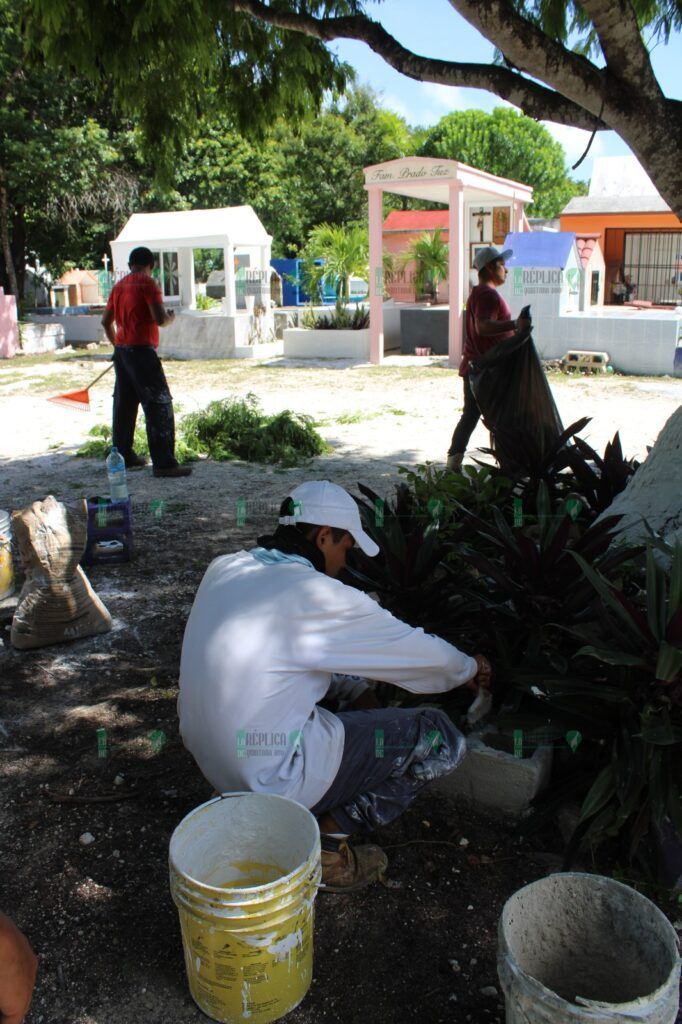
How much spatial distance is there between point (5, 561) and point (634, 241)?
91.2 ft

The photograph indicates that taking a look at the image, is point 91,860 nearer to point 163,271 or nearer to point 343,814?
point 343,814

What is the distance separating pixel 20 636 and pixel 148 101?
12.4 feet

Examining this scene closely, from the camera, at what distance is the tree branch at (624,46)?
3908mm

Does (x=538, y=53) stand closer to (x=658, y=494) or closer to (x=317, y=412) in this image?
(x=658, y=494)

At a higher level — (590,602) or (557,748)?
(590,602)

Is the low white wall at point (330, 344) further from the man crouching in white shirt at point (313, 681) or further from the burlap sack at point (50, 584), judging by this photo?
the man crouching in white shirt at point (313, 681)

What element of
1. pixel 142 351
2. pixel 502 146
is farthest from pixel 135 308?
pixel 502 146

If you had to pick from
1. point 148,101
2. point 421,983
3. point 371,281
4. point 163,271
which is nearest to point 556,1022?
point 421,983

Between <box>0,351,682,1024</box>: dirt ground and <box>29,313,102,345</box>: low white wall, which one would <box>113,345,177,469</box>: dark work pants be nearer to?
<box>0,351,682,1024</box>: dirt ground

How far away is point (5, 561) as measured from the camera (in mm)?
5070

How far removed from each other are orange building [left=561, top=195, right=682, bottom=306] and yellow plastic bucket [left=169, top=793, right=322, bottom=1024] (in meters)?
27.4

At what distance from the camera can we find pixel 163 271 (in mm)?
20359

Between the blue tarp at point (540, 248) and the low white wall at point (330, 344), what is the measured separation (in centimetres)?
336

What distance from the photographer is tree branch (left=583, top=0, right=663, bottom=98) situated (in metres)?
3.91
